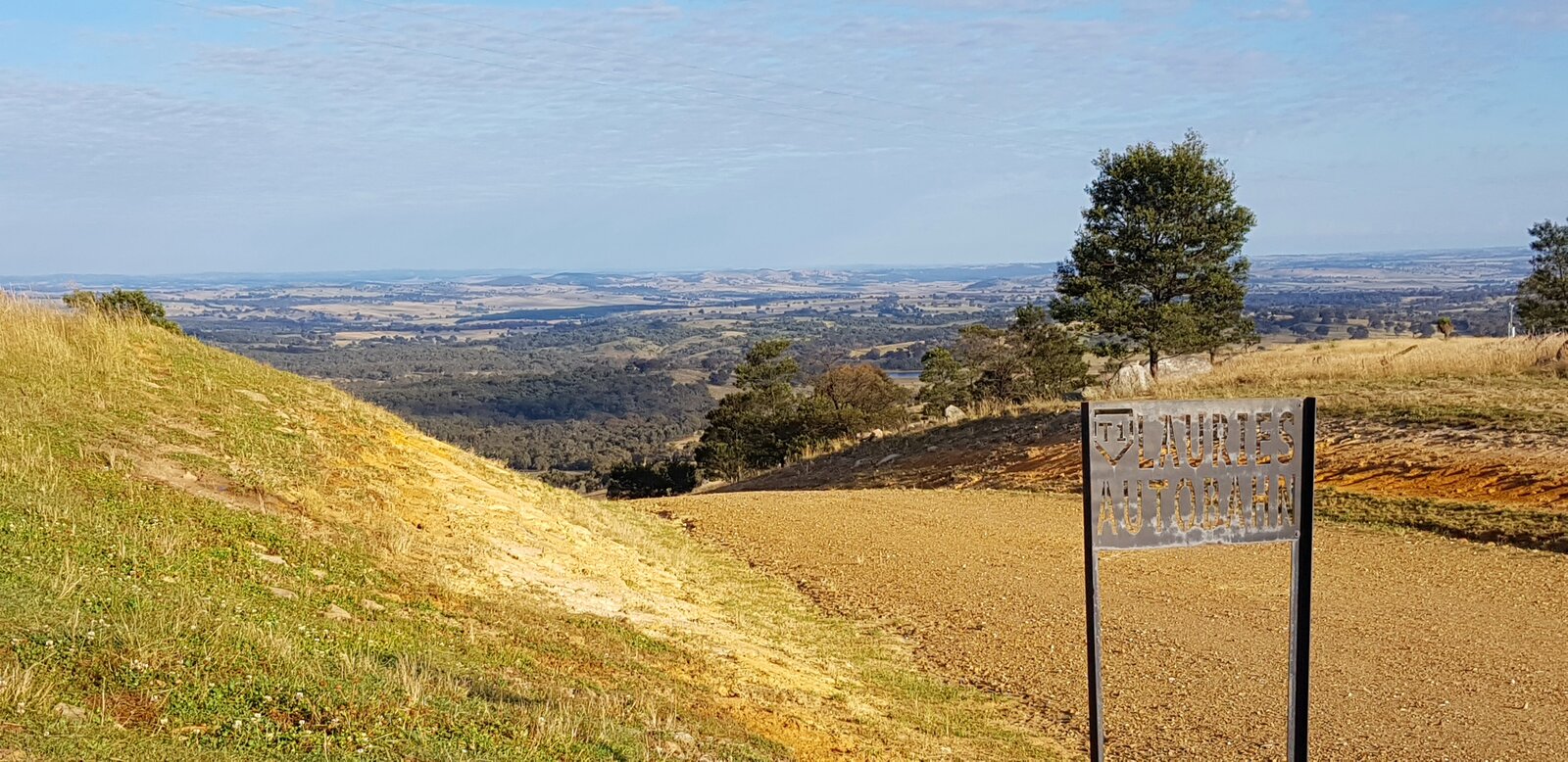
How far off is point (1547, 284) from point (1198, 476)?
147ft

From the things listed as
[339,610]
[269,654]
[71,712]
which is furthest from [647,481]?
[71,712]

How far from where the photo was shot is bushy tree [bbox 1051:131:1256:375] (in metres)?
29.1

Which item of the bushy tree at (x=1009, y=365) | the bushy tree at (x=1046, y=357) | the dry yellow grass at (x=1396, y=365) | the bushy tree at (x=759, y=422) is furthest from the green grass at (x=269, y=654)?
the bushy tree at (x=1046, y=357)

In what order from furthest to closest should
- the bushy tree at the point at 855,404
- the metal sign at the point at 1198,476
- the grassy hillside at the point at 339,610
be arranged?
the bushy tree at the point at 855,404 → the metal sign at the point at 1198,476 → the grassy hillside at the point at 339,610

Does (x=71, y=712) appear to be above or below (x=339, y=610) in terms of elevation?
above

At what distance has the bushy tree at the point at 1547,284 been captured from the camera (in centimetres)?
4088

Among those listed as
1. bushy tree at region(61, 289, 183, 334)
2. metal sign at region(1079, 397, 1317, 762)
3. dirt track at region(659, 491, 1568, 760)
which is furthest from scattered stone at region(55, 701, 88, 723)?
bushy tree at region(61, 289, 183, 334)

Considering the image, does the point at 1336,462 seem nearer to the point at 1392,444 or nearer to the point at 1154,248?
the point at 1392,444

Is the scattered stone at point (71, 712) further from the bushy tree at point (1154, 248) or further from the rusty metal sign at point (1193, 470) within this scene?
the bushy tree at point (1154, 248)

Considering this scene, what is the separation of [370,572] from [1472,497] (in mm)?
13683

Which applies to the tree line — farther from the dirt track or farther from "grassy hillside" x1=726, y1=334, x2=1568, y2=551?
the dirt track

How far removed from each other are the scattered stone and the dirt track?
18.2 feet

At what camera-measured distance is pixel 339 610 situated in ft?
22.2

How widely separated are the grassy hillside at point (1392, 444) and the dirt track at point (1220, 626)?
52.0 inches
